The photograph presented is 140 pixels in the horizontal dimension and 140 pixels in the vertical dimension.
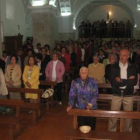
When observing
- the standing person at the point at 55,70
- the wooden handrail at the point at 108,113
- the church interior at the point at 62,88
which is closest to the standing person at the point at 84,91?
the church interior at the point at 62,88

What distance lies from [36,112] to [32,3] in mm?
7950

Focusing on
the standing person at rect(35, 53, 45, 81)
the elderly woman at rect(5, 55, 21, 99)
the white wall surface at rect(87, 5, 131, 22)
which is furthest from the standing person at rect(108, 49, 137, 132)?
the white wall surface at rect(87, 5, 131, 22)

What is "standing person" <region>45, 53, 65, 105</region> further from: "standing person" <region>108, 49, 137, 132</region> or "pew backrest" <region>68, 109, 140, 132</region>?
"pew backrest" <region>68, 109, 140, 132</region>

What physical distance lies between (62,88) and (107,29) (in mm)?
14208

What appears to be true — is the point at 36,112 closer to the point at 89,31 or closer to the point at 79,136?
the point at 79,136

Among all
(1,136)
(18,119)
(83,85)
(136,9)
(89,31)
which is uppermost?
(136,9)

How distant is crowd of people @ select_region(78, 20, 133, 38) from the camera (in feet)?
74.2

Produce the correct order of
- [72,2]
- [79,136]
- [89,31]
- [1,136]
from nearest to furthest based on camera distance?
[79,136], [1,136], [72,2], [89,31]

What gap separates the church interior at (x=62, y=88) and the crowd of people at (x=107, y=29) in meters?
3.60

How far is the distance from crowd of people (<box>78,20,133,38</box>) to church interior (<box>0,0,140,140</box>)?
3.60 meters

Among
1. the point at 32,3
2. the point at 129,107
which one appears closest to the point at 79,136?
the point at 129,107

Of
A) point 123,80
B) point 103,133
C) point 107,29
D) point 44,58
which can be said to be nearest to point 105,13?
point 107,29

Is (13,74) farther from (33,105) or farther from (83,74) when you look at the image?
(83,74)

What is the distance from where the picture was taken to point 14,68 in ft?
24.8
